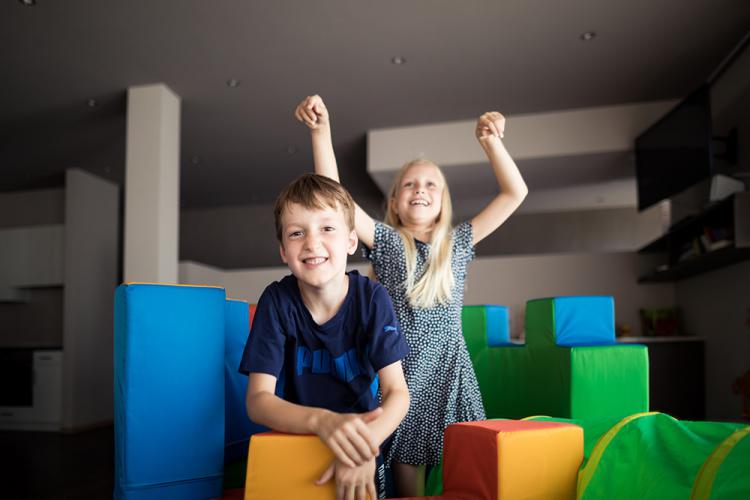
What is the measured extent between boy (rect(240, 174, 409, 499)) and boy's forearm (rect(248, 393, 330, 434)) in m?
0.02

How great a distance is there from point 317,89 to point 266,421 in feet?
11.7

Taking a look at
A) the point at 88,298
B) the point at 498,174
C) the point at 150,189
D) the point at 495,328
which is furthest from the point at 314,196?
the point at 88,298

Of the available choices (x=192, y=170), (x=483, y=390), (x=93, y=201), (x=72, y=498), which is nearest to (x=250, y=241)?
(x=192, y=170)

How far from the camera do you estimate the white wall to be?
4.98 m

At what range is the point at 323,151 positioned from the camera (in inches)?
58.4

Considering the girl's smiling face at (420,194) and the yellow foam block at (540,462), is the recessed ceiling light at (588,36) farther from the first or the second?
→ the yellow foam block at (540,462)

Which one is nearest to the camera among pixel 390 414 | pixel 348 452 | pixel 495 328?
pixel 348 452

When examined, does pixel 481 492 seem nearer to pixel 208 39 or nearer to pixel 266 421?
pixel 266 421

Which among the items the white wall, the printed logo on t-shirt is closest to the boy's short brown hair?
the printed logo on t-shirt

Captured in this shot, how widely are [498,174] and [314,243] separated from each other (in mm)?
760

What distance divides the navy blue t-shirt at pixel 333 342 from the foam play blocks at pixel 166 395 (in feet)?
0.94

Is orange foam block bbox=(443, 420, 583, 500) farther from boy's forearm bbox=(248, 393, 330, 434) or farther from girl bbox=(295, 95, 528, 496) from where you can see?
girl bbox=(295, 95, 528, 496)

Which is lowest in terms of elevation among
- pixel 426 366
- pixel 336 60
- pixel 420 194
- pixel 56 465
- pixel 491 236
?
pixel 56 465

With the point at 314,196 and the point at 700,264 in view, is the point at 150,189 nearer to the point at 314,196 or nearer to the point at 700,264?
the point at 314,196
